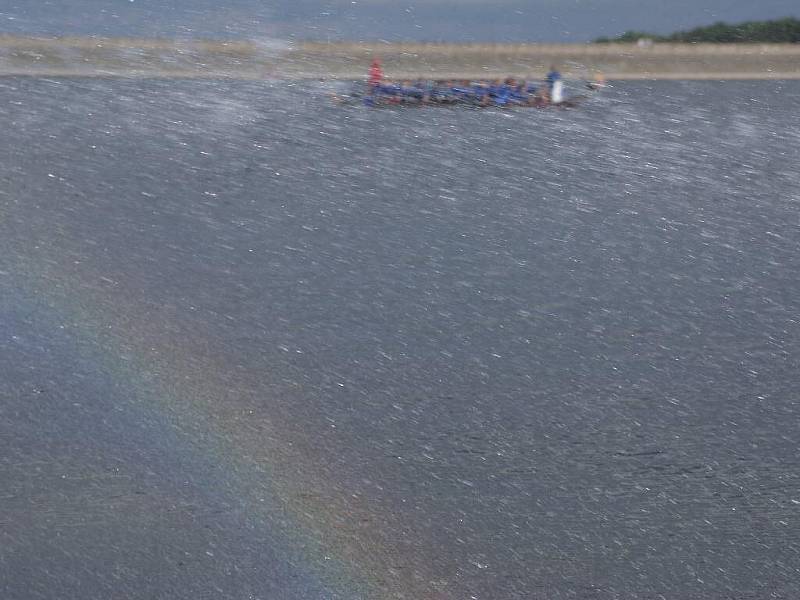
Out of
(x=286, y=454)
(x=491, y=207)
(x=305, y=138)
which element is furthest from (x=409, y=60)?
(x=286, y=454)

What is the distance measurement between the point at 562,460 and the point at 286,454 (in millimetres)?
834

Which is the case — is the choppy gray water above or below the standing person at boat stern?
below

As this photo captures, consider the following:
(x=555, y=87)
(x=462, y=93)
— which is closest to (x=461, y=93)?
(x=462, y=93)

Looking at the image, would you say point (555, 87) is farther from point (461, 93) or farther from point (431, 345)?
point (431, 345)

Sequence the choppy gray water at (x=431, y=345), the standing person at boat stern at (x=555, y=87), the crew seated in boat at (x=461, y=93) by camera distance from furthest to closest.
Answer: the standing person at boat stern at (x=555, y=87)
the crew seated in boat at (x=461, y=93)
the choppy gray water at (x=431, y=345)

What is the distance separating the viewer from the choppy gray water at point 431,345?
103 inches

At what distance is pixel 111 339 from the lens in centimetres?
376

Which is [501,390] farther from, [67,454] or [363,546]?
[67,454]

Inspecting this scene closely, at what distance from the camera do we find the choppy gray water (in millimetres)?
2619

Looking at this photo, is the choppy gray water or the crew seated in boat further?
the crew seated in boat

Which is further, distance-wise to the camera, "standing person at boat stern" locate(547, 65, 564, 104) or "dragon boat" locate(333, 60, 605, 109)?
"standing person at boat stern" locate(547, 65, 564, 104)

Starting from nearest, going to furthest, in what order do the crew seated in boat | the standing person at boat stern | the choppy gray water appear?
the choppy gray water → the crew seated in boat → the standing person at boat stern

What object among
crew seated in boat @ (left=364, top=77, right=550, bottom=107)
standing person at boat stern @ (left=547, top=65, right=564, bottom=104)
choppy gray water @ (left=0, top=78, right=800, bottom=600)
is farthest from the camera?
standing person at boat stern @ (left=547, top=65, right=564, bottom=104)

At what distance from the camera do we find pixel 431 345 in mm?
3965
